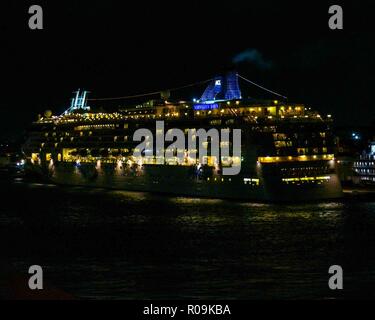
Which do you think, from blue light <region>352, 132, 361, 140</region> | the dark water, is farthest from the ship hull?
blue light <region>352, 132, 361, 140</region>

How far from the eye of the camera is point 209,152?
45094 millimetres

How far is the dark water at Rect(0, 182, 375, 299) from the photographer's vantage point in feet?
52.5

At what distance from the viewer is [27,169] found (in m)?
65.1

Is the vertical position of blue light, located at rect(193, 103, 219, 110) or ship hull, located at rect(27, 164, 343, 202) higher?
blue light, located at rect(193, 103, 219, 110)

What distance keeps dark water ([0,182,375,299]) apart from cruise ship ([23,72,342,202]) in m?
2.28

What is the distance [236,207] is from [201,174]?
7.73 metres

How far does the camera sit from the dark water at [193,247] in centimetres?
1600

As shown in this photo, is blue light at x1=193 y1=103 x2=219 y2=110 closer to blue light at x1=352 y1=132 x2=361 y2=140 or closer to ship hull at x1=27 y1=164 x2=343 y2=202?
ship hull at x1=27 y1=164 x2=343 y2=202

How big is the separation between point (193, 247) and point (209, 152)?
882 inches

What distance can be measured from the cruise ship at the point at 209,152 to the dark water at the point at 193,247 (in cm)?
228
